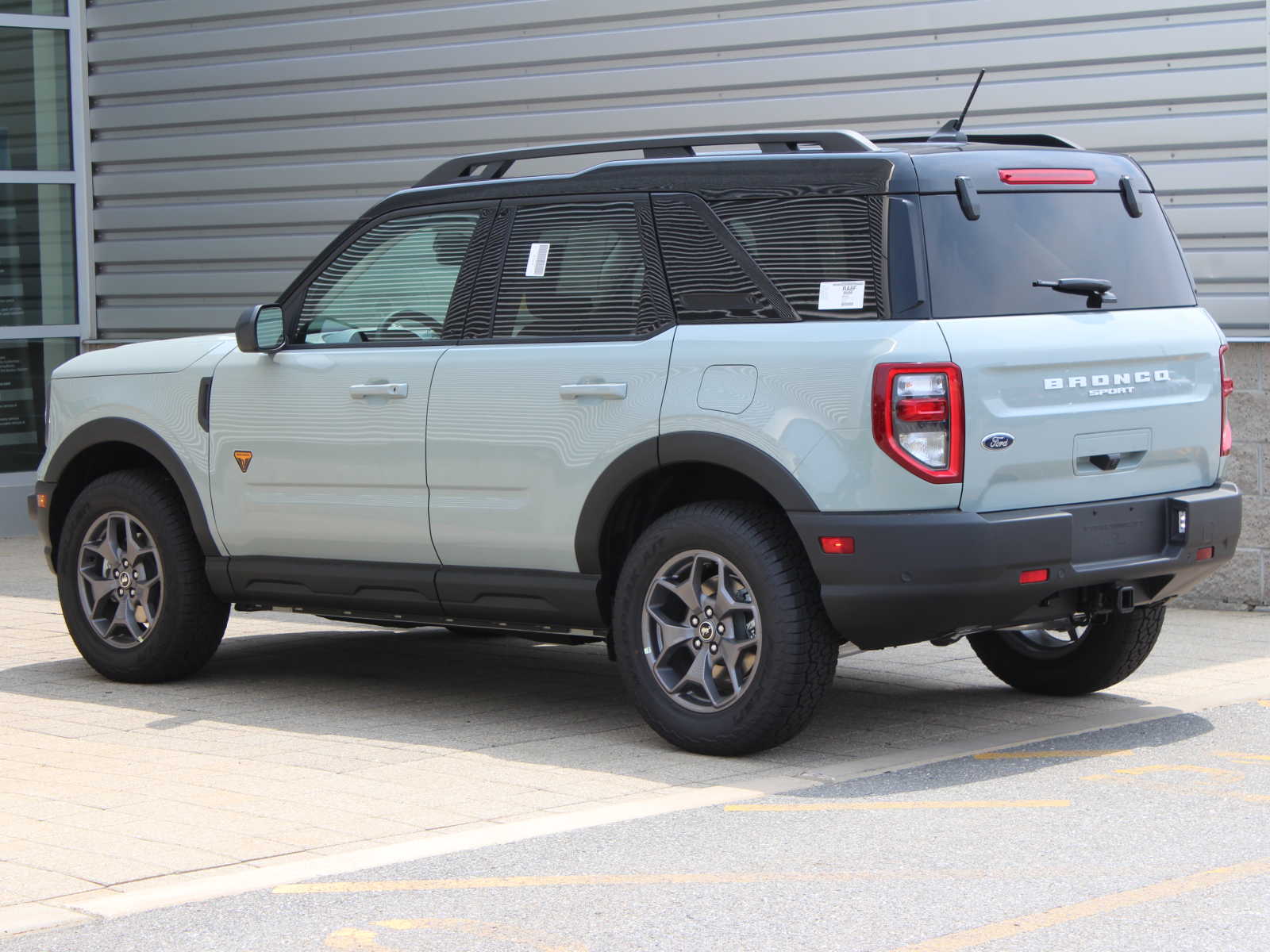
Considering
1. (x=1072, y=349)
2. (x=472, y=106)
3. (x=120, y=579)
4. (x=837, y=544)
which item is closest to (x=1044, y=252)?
(x=1072, y=349)

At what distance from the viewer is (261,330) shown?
24.9 feet

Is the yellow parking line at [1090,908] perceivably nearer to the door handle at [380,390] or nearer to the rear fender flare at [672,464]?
the rear fender flare at [672,464]

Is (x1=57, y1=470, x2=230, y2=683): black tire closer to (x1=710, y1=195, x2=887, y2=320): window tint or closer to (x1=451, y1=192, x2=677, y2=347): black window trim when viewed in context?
(x1=451, y1=192, x2=677, y2=347): black window trim

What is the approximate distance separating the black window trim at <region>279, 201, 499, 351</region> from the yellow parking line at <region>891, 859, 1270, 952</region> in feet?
10.9

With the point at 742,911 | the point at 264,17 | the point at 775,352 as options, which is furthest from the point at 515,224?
the point at 264,17

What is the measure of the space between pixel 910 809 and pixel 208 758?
92.1 inches

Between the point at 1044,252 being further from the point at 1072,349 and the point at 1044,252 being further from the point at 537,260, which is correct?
the point at 537,260

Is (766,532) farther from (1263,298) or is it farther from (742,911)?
(1263,298)

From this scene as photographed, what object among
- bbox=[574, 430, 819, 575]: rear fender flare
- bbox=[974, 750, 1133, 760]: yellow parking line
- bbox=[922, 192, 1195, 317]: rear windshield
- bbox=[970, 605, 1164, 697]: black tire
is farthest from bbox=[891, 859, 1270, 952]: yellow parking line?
bbox=[970, 605, 1164, 697]: black tire

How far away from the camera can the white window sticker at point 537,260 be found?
278 inches

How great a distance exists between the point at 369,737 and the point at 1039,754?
2265 mm

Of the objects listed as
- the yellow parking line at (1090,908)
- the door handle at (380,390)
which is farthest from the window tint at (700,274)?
the yellow parking line at (1090,908)

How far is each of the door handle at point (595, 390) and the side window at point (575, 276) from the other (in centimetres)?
19

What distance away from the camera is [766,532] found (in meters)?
6.33
